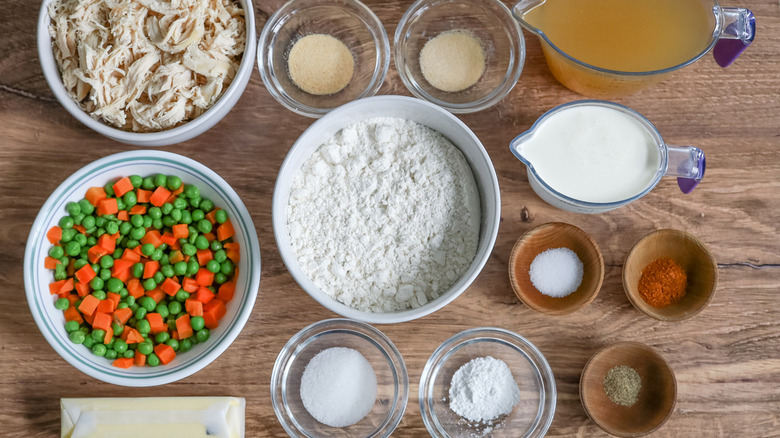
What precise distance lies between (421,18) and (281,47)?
464mm

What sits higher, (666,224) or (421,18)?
(421,18)

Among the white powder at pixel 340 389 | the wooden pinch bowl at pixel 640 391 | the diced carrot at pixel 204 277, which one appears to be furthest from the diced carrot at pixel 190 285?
the wooden pinch bowl at pixel 640 391

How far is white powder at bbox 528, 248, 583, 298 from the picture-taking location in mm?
1933

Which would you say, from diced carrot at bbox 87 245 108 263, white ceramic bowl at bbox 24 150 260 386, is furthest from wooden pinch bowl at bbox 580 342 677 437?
diced carrot at bbox 87 245 108 263

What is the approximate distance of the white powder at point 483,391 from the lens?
6.35 feet

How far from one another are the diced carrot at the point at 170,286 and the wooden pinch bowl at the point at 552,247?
994 millimetres

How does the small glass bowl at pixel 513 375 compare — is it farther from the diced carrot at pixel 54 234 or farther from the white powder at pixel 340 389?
the diced carrot at pixel 54 234

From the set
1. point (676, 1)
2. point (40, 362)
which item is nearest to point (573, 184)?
point (676, 1)

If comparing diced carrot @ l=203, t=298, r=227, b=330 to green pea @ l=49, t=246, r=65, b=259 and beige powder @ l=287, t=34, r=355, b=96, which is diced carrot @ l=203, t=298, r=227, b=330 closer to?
green pea @ l=49, t=246, r=65, b=259

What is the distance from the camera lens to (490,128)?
2.02m

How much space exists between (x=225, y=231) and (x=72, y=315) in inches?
19.9

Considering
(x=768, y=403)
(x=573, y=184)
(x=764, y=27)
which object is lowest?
(x=768, y=403)

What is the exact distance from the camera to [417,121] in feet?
6.29

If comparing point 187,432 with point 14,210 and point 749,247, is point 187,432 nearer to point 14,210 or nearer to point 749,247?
point 14,210
